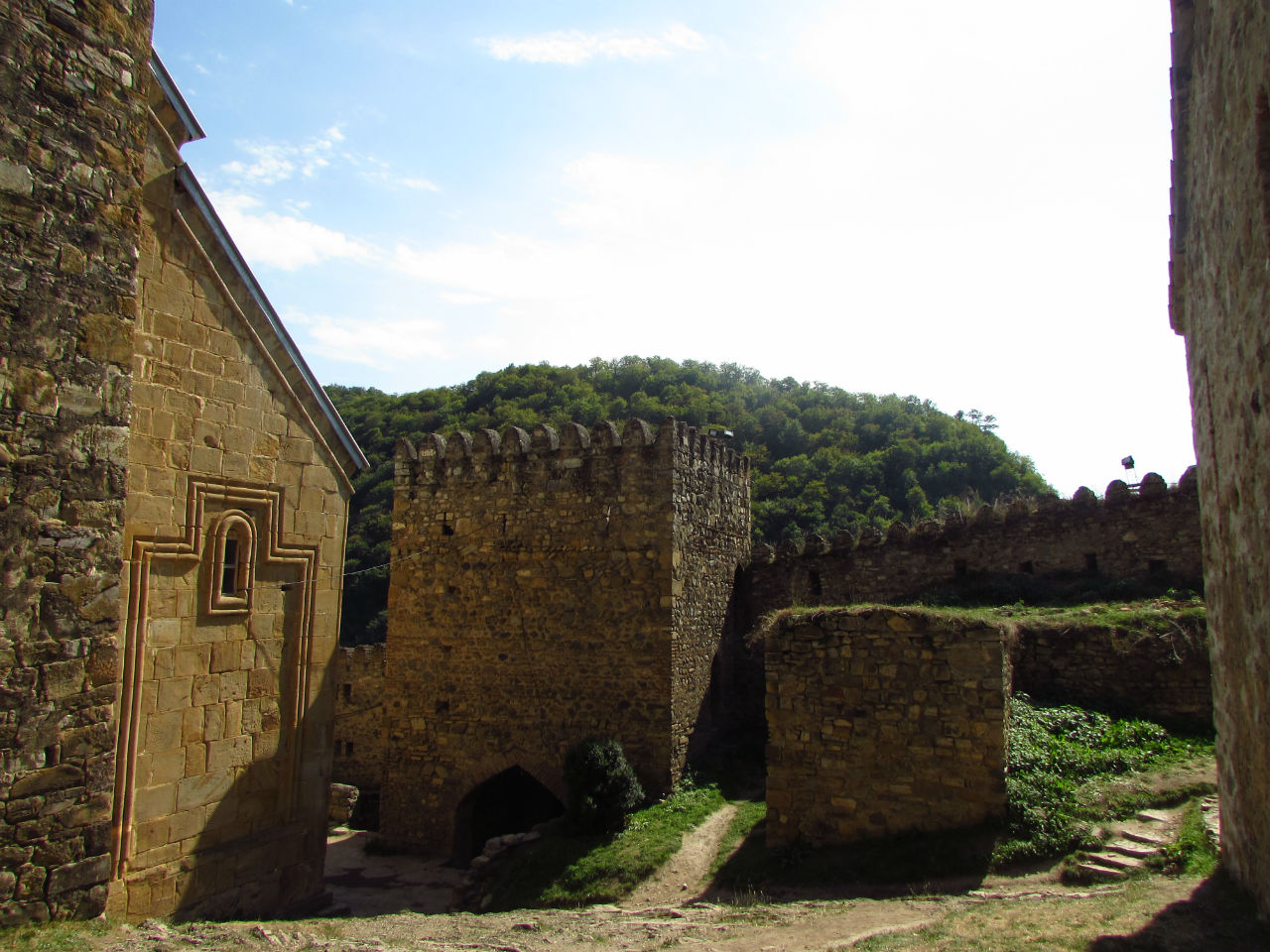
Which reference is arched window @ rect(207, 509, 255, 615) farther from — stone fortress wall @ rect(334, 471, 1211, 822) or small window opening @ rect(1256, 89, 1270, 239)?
small window opening @ rect(1256, 89, 1270, 239)

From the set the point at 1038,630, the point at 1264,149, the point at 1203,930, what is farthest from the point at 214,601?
the point at 1038,630

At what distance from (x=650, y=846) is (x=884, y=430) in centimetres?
3452

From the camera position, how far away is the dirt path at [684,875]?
9.28 meters

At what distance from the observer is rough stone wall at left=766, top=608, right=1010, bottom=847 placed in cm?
874

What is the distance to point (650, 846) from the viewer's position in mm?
10555

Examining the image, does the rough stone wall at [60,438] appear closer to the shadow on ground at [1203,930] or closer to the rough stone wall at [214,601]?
the rough stone wall at [214,601]

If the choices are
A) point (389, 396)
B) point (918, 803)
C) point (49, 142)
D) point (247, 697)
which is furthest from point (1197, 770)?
point (389, 396)

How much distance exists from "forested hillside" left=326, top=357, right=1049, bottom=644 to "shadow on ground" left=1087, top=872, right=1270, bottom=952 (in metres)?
22.8

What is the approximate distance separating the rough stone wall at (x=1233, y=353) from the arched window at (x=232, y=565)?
26.0 feet

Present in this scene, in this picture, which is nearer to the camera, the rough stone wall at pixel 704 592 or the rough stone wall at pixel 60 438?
the rough stone wall at pixel 60 438

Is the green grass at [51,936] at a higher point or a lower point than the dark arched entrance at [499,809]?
higher

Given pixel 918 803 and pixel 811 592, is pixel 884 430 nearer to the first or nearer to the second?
pixel 811 592

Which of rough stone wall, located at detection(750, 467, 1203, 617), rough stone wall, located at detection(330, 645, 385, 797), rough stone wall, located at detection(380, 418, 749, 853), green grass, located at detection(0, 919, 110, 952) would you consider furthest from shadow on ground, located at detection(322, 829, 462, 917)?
rough stone wall, located at detection(750, 467, 1203, 617)

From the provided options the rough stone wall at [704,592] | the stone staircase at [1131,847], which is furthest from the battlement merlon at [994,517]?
the stone staircase at [1131,847]
